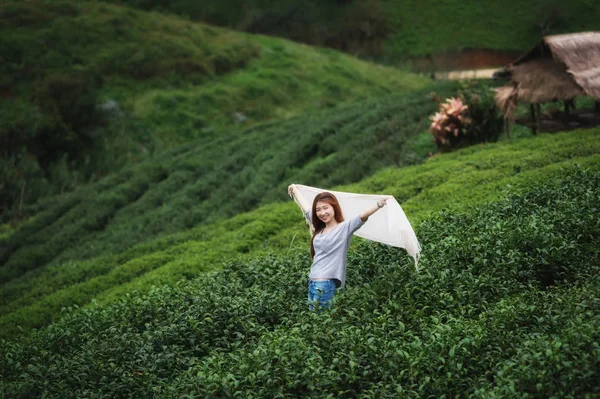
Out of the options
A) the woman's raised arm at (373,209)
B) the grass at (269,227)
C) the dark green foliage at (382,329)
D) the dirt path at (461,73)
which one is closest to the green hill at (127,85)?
the dirt path at (461,73)

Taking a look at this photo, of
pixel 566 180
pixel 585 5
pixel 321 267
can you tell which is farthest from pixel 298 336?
pixel 585 5

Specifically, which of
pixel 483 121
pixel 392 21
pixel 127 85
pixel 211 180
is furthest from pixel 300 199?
pixel 392 21

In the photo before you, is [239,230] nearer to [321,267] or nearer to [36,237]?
[321,267]

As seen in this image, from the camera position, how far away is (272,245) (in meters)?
13.6

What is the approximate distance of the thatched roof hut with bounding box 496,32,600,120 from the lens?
15086 mm

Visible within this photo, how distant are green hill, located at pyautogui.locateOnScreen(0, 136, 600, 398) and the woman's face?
2.93 feet

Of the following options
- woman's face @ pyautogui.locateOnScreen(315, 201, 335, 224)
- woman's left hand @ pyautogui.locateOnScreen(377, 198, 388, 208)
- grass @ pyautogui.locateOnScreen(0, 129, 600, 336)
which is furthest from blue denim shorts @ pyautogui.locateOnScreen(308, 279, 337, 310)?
grass @ pyautogui.locateOnScreen(0, 129, 600, 336)

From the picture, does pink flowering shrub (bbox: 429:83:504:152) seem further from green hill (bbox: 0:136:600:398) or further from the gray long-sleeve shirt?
the gray long-sleeve shirt

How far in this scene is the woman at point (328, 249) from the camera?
311 inches

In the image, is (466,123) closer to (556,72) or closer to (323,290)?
(556,72)

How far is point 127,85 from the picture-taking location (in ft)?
112

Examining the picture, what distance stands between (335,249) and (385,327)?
1.31 m

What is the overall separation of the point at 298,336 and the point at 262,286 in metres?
2.45

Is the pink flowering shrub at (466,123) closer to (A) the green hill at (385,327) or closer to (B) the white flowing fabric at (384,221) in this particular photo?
(A) the green hill at (385,327)
